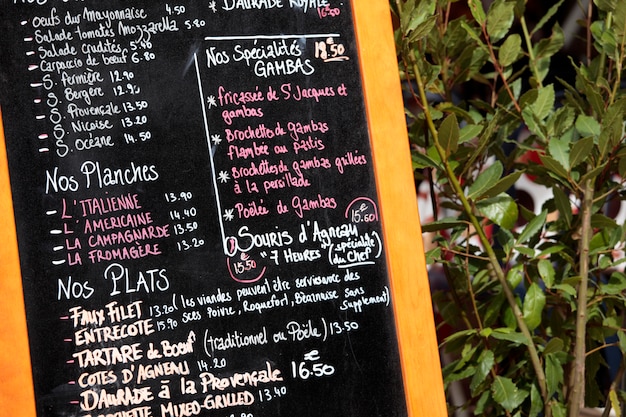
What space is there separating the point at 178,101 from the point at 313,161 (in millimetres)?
366

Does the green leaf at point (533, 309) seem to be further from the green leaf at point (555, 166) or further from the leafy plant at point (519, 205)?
the green leaf at point (555, 166)

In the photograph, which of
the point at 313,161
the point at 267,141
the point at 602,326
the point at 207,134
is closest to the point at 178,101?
the point at 207,134

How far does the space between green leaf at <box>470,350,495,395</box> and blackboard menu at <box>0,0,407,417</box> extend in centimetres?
32

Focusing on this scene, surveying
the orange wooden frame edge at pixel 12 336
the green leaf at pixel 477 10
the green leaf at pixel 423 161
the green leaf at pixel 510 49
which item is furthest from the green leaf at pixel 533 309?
the orange wooden frame edge at pixel 12 336

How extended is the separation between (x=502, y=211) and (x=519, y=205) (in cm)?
13

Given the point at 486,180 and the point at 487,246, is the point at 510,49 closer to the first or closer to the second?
the point at 486,180

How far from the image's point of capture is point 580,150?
212cm

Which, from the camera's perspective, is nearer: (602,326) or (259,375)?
(259,375)

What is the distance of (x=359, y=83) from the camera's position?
6.53ft

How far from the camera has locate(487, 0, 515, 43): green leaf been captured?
7.53 ft

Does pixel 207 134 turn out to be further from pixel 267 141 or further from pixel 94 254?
pixel 94 254

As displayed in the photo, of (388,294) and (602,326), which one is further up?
(388,294)

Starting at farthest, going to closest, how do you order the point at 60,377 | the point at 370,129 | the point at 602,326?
the point at 602,326 → the point at 370,129 → the point at 60,377

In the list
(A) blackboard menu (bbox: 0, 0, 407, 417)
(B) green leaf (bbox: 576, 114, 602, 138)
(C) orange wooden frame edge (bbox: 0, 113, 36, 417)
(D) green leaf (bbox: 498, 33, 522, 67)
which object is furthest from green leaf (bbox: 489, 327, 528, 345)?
(C) orange wooden frame edge (bbox: 0, 113, 36, 417)
